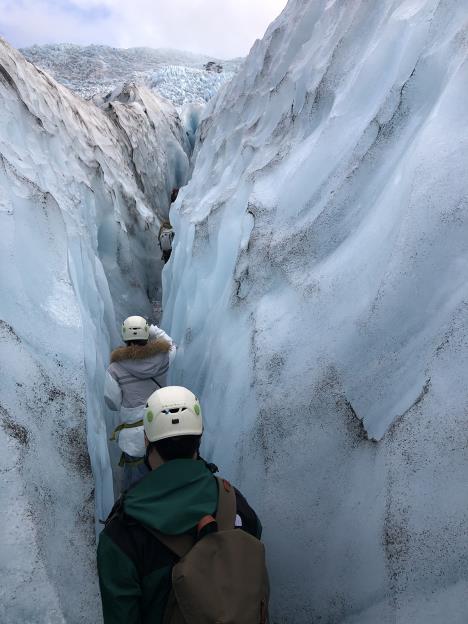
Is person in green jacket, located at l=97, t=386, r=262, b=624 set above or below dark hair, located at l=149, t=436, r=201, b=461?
below

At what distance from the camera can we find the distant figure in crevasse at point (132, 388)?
2.31 metres

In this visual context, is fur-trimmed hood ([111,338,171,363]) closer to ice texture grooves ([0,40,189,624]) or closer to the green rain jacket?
ice texture grooves ([0,40,189,624])

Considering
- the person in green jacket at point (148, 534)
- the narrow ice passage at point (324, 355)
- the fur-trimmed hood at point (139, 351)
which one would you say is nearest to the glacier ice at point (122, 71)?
the narrow ice passage at point (324, 355)

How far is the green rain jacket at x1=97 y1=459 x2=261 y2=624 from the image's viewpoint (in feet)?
3.21

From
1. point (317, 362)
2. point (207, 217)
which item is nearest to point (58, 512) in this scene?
point (317, 362)

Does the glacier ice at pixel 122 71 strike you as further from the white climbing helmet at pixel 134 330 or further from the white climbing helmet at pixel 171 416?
the white climbing helmet at pixel 171 416

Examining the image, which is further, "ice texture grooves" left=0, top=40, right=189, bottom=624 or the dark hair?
"ice texture grooves" left=0, top=40, right=189, bottom=624

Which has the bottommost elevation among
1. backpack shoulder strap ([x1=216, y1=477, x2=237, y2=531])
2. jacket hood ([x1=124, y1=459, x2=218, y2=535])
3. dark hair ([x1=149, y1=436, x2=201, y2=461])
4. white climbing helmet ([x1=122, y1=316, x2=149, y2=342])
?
white climbing helmet ([x1=122, y1=316, x2=149, y2=342])

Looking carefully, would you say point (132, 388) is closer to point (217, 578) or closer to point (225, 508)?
point (225, 508)

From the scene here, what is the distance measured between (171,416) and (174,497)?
27 cm

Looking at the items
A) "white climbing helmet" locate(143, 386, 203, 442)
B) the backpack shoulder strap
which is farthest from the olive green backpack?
"white climbing helmet" locate(143, 386, 203, 442)

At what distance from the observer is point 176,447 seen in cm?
113

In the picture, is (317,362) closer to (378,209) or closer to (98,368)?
(378,209)

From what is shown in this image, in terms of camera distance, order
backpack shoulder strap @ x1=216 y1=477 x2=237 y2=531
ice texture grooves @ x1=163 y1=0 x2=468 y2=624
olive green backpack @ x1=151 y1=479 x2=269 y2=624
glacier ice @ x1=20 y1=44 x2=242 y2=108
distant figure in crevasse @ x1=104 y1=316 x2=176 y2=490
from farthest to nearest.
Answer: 1. glacier ice @ x1=20 y1=44 x2=242 y2=108
2. distant figure in crevasse @ x1=104 y1=316 x2=176 y2=490
3. ice texture grooves @ x1=163 y1=0 x2=468 y2=624
4. backpack shoulder strap @ x1=216 y1=477 x2=237 y2=531
5. olive green backpack @ x1=151 y1=479 x2=269 y2=624
